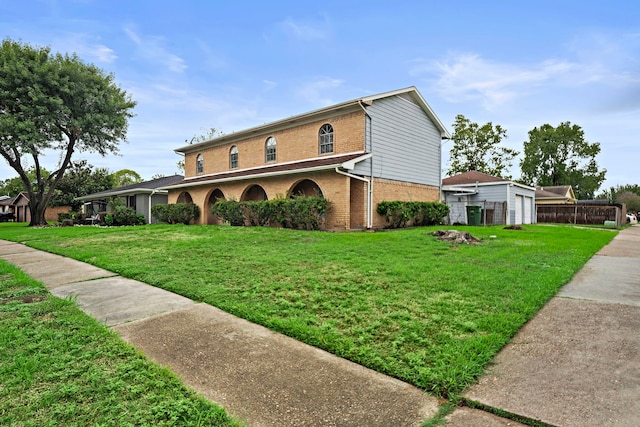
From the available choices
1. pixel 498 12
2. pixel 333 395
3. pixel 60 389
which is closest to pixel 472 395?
pixel 333 395

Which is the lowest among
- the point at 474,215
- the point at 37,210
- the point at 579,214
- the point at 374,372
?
the point at 374,372

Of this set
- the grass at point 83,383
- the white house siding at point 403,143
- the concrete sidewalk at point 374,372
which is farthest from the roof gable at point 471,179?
the grass at point 83,383

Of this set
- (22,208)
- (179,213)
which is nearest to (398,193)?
(179,213)

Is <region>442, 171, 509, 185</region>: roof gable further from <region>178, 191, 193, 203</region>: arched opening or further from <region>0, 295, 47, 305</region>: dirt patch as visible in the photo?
<region>0, 295, 47, 305</region>: dirt patch

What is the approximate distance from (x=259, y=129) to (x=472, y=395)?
17900 millimetres

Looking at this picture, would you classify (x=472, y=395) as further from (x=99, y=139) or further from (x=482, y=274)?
(x=99, y=139)

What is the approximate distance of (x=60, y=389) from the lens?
2307mm

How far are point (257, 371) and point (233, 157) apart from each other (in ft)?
64.3

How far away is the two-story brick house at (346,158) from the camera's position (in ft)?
46.9

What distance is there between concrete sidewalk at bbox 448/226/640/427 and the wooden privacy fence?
27689 millimetres

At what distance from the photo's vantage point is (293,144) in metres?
17.3

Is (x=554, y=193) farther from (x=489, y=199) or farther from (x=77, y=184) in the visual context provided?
(x=77, y=184)

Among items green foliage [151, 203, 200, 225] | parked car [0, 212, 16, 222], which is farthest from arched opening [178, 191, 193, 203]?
parked car [0, 212, 16, 222]

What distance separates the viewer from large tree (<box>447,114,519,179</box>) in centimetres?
4047
